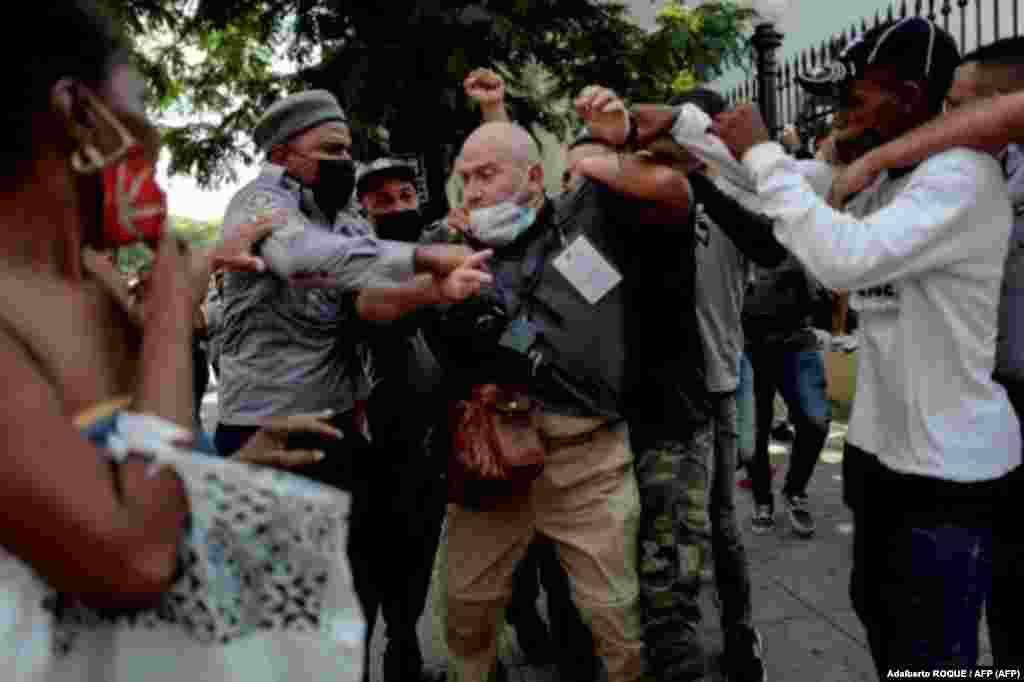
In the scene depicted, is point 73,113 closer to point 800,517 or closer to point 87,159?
point 87,159

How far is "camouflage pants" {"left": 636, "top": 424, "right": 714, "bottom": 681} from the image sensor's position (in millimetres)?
2781

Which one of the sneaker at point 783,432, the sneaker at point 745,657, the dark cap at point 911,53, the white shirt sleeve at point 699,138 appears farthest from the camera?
the sneaker at point 783,432

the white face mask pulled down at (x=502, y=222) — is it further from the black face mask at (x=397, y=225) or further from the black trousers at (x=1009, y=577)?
the black trousers at (x=1009, y=577)

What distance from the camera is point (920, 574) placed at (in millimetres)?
2072

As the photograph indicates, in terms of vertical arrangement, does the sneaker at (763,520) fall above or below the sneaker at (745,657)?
below

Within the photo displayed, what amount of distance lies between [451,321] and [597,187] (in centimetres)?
60

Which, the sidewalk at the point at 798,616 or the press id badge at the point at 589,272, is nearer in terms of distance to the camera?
the press id badge at the point at 589,272

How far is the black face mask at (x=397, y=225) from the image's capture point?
403cm

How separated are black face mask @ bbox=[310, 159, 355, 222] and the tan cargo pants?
1.05 metres

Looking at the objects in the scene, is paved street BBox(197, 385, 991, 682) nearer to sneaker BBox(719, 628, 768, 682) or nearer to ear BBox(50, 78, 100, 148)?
sneaker BBox(719, 628, 768, 682)

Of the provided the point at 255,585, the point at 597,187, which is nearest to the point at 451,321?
the point at 597,187

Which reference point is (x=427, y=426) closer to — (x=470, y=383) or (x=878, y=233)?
(x=470, y=383)

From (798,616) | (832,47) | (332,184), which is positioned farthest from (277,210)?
(832,47)

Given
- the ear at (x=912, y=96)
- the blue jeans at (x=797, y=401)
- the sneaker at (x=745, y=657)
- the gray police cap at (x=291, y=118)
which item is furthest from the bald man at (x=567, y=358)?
the blue jeans at (x=797, y=401)
